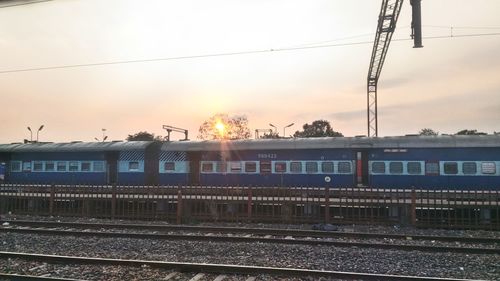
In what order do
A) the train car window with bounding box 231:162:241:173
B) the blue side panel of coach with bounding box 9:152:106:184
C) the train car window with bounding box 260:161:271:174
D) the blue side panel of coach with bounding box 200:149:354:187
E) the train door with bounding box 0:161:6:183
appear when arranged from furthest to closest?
the train door with bounding box 0:161:6:183
the blue side panel of coach with bounding box 9:152:106:184
the train car window with bounding box 231:162:241:173
the train car window with bounding box 260:161:271:174
the blue side panel of coach with bounding box 200:149:354:187

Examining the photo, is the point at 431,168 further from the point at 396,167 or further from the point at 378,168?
the point at 378,168

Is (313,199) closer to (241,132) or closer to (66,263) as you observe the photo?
(66,263)

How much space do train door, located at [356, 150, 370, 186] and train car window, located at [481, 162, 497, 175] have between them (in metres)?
5.29

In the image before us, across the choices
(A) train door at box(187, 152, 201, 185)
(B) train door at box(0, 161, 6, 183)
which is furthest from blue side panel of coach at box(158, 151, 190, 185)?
(B) train door at box(0, 161, 6, 183)

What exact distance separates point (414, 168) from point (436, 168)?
1005mm

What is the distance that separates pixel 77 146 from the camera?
91.6ft

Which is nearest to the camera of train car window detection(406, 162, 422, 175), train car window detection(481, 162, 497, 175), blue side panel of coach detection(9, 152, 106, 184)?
train car window detection(481, 162, 497, 175)

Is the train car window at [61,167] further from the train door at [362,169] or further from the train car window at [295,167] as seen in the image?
the train door at [362,169]

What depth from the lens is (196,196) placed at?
16.5 m

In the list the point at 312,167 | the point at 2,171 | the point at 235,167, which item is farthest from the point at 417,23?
the point at 2,171

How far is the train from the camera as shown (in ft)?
66.5

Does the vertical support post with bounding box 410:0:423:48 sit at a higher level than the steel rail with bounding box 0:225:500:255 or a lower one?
higher

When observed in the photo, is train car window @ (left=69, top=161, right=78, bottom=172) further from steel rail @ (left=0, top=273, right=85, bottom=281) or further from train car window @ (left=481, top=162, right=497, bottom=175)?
train car window @ (left=481, top=162, right=497, bottom=175)

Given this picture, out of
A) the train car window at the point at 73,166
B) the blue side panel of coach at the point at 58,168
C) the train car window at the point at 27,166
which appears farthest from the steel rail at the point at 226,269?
the train car window at the point at 27,166
